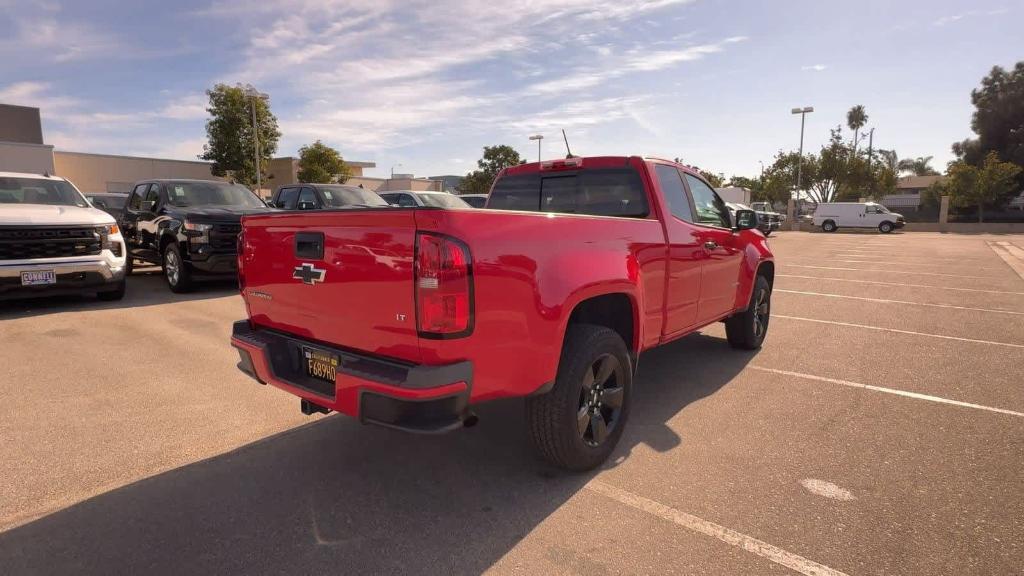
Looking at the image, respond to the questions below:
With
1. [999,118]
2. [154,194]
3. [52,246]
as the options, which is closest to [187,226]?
[52,246]

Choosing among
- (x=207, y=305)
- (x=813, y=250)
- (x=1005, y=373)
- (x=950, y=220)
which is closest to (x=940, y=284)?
(x=1005, y=373)

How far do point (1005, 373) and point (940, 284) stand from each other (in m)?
7.07

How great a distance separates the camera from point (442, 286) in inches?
94.5

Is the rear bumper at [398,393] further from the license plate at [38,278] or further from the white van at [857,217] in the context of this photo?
the white van at [857,217]

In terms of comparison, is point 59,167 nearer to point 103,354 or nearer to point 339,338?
point 103,354

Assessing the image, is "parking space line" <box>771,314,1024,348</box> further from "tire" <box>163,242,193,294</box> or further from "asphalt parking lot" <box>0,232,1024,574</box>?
"tire" <box>163,242,193,294</box>

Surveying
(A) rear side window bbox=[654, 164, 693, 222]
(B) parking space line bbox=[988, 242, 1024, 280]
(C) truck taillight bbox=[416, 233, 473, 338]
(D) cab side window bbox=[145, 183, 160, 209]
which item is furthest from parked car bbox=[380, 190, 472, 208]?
(B) parking space line bbox=[988, 242, 1024, 280]

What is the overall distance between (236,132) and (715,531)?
40.5 metres

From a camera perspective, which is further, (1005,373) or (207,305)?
(207,305)

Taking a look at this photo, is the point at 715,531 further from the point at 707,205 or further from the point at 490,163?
the point at 490,163

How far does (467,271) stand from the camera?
2.43m

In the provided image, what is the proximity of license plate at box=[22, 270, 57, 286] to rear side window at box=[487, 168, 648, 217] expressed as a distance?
237 inches

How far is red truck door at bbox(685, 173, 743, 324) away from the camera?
181 inches

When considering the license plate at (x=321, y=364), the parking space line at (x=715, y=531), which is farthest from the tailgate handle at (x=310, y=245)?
the parking space line at (x=715, y=531)
